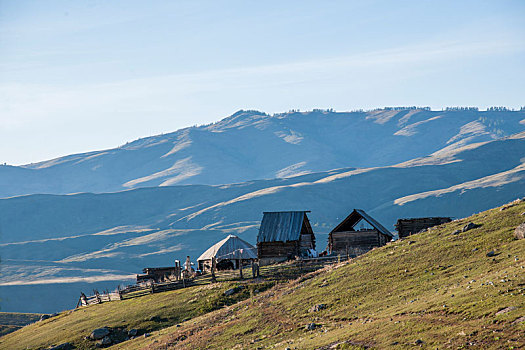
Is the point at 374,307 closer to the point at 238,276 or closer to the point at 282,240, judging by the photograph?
the point at 238,276

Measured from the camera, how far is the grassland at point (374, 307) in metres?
31.7

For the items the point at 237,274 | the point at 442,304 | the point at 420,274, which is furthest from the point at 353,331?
the point at 237,274

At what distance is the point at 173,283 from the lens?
2953 inches

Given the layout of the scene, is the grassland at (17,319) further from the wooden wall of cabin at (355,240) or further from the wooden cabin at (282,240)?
the wooden wall of cabin at (355,240)

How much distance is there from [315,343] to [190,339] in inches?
619

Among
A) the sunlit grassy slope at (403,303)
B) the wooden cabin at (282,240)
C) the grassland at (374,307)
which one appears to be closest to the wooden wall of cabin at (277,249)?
the wooden cabin at (282,240)

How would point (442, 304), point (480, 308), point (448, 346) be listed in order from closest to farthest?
point (448, 346) → point (480, 308) → point (442, 304)

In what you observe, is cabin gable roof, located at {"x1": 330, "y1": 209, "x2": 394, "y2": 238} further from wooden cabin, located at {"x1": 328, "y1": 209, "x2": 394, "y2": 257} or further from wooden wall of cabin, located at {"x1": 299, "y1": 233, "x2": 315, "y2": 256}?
wooden wall of cabin, located at {"x1": 299, "y1": 233, "x2": 315, "y2": 256}

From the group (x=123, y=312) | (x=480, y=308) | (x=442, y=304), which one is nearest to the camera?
(x=480, y=308)

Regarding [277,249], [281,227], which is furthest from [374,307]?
[281,227]

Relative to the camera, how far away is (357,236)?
280 ft

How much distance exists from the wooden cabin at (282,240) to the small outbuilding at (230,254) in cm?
236

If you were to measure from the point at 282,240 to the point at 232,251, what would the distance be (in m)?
7.78

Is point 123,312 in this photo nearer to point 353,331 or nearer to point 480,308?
point 353,331
